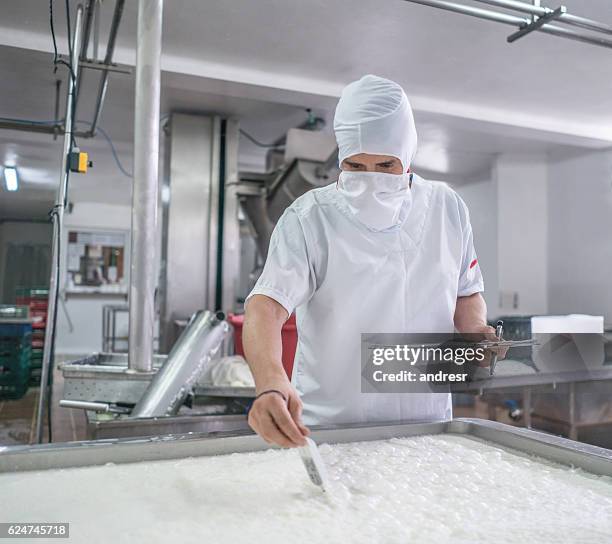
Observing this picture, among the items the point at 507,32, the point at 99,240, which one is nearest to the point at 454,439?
the point at 507,32

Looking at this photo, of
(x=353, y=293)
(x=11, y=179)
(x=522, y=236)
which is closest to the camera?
(x=353, y=293)

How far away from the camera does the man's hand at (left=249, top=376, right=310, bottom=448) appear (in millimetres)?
841

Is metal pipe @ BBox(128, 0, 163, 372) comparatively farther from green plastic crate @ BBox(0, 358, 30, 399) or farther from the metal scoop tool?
green plastic crate @ BBox(0, 358, 30, 399)

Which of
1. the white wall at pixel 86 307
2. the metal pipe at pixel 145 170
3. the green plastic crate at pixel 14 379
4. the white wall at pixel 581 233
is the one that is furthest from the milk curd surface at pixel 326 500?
the white wall at pixel 86 307

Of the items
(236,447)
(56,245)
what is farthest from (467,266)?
(56,245)

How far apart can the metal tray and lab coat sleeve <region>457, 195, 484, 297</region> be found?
0.37 m

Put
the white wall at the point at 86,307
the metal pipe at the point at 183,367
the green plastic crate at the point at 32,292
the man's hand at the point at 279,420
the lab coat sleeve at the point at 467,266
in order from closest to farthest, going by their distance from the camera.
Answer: the man's hand at the point at 279,420 → the lab coat sleeve at the point at 467,266 → the metal pipe at the point at 183,367 → the green plastic crate at the point at 32,292 → the white wall at the point at 86,307

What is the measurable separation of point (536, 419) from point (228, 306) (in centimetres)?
216

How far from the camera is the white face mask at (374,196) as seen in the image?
1.29 m

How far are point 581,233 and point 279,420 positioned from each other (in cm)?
505

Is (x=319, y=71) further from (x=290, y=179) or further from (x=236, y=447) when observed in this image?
(x=236, y=447)

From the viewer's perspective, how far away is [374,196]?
1.29 m

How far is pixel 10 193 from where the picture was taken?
258cm

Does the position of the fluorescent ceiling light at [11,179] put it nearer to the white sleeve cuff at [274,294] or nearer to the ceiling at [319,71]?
the ceiling at [319,71]
